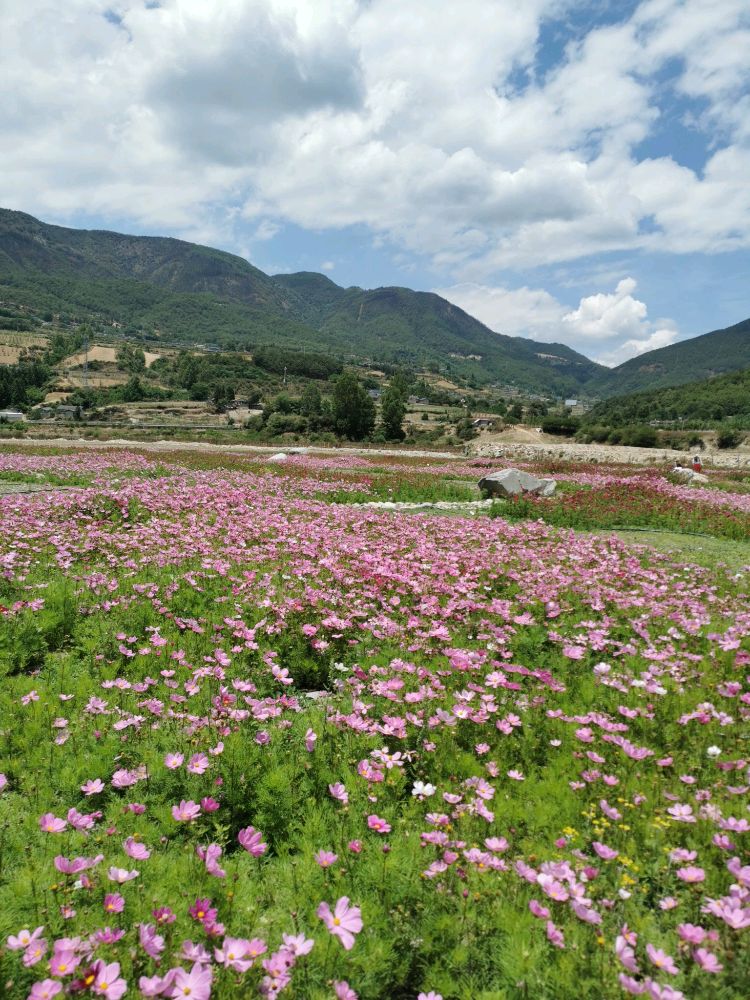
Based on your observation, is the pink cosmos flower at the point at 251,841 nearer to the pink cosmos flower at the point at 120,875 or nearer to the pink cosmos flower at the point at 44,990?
the pink cosmos flower at the point at 120,875

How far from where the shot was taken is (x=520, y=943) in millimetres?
2469

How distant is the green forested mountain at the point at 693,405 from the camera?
10506 centimetres

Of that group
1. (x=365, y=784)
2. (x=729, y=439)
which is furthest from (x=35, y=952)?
(x=729, y=439)

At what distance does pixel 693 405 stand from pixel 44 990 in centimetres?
13831

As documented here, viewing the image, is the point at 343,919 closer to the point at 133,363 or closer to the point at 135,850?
the point at 135,850

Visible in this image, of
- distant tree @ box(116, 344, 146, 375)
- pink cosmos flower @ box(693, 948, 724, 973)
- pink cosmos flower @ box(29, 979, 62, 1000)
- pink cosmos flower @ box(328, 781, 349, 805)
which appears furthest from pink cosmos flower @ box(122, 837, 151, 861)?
distant tree @ box(116, 344, 146, 375)

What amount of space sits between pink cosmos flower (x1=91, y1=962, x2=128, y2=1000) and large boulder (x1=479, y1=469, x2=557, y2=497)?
1878 centimetres

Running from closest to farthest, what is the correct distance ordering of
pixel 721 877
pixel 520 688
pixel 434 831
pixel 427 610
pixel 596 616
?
1. pixel 721 877
2. pixel 434 831
3. pixel 520 688
4. pixel 427 610
5. pixel 596 616

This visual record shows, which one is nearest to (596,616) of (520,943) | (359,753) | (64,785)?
(359,753)

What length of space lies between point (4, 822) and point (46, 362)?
678ft

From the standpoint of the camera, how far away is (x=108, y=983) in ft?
6.48

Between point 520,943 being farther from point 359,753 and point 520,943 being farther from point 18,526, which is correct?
point 18,526

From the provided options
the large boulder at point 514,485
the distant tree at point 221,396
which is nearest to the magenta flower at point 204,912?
the large boulder at point 514,485

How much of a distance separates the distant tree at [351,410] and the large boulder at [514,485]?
197ft
